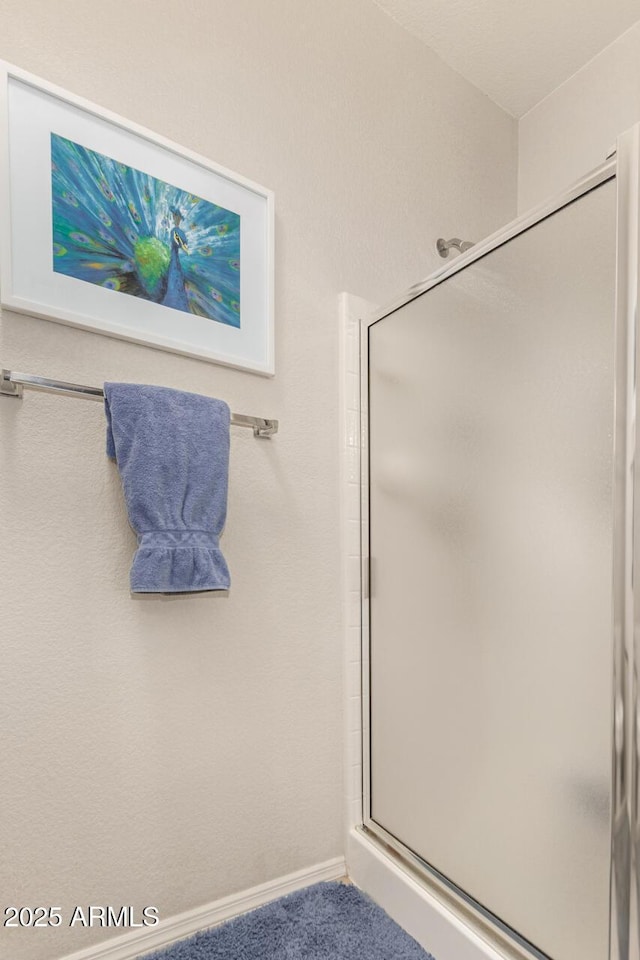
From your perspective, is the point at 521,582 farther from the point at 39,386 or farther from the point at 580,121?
the point at 580,121

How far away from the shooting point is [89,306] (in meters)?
1.18

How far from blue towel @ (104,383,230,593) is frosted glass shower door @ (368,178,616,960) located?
482 millimetres

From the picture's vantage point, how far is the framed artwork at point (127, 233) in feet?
3.66

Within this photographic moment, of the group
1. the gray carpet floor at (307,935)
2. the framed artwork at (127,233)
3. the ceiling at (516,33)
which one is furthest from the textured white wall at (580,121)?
the gray carpet floor at (307,935)

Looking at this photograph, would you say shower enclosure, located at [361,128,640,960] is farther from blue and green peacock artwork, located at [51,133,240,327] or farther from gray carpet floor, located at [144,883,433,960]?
blue and green peacock artwork, located at [51,133,240,327]

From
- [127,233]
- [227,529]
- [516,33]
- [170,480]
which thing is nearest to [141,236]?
[127,233]

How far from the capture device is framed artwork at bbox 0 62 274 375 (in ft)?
3.66

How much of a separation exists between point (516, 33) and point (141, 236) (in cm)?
137

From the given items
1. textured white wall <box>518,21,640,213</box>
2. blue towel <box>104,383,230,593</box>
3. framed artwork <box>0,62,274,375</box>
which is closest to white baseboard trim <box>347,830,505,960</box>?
blue towel <box>104,383,230,593</box>

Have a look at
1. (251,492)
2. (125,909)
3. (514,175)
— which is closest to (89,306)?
(251,492)

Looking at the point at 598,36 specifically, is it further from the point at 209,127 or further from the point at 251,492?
the point at 251,492

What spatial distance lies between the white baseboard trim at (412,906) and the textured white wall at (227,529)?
0.29 ft

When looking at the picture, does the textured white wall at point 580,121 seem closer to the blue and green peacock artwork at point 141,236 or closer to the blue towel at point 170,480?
the blue and green peacock artwork at point 141,236

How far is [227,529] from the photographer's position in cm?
137
